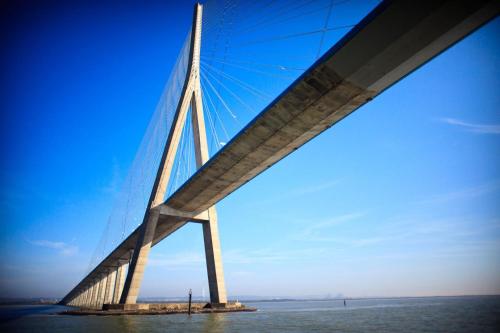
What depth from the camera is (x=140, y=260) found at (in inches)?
958

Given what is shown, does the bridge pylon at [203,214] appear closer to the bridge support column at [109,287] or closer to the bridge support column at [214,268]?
the bridge support column at [214,268]

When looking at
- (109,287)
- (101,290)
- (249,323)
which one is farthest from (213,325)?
(101,290)

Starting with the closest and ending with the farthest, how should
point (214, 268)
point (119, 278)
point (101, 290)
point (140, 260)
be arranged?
point (140, 260) < point (214, 268) < point (119, 278) < point (101, 290)

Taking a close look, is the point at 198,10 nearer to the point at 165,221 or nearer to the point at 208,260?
the point at 165,221

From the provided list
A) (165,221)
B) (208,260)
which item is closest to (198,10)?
(165,221)

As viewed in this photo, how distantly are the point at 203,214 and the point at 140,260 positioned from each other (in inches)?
229

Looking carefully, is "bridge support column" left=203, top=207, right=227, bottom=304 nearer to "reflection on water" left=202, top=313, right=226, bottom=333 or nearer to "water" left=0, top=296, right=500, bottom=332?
"water" left=0, top=296, right=500, bottom=332

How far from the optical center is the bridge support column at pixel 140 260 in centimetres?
2362

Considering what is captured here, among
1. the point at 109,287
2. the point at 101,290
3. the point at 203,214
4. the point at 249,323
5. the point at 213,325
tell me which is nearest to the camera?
the point at 213,325

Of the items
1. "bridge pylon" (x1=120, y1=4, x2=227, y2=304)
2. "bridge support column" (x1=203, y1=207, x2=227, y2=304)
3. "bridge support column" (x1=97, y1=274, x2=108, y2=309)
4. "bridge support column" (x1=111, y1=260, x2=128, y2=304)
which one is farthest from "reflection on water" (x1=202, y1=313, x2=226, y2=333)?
"bridge support column" (x1=97, y1=274, x2=108, y2=309)

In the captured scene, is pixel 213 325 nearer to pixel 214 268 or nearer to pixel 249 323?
pixel 249 323

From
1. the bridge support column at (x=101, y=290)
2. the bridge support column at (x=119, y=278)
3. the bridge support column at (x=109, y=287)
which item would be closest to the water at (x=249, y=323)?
the bridge support column at (x=119, y=278)

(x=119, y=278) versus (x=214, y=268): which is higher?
(x=214, y=268)

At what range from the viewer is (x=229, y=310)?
2470 cm
